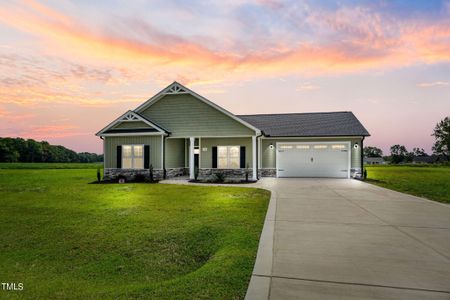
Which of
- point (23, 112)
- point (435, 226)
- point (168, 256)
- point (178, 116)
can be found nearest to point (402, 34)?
point (435, 226)

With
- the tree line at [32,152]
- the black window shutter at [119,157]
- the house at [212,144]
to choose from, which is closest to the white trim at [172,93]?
the house at [212,144]

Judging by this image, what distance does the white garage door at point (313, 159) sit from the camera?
18.5 metres

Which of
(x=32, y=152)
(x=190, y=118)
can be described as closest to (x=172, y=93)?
(x=190, y=118)

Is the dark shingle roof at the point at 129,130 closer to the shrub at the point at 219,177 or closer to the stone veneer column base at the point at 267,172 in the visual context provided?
the shrub at the point at 219,177

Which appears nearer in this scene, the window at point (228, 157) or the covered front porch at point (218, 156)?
the covered front porch at point (218, 156)

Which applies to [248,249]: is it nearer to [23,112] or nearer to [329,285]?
[329,285]

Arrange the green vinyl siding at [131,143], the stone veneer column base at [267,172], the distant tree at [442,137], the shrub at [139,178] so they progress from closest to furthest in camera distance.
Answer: the shrub at [139,178] < the green vinyl siding at [131,143] < the stone veneer column base at [267,172] < the distant tree at [442,137]

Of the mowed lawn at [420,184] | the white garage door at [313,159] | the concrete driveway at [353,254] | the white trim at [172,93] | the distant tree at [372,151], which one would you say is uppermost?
the white trim at [172,93]

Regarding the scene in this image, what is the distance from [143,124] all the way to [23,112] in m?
16.2

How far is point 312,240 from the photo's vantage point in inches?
191

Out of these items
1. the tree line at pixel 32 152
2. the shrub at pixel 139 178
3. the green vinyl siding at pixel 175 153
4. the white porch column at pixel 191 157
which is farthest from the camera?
the tree line at pixel 32 152

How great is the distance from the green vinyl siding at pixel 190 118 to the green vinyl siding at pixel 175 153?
1.07m

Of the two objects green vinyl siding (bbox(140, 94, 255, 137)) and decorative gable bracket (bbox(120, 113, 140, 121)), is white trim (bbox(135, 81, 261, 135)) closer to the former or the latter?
green vinyl siding (bbox(140, 94, 255, 137))

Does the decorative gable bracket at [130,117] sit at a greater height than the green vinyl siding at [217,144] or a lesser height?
greater
